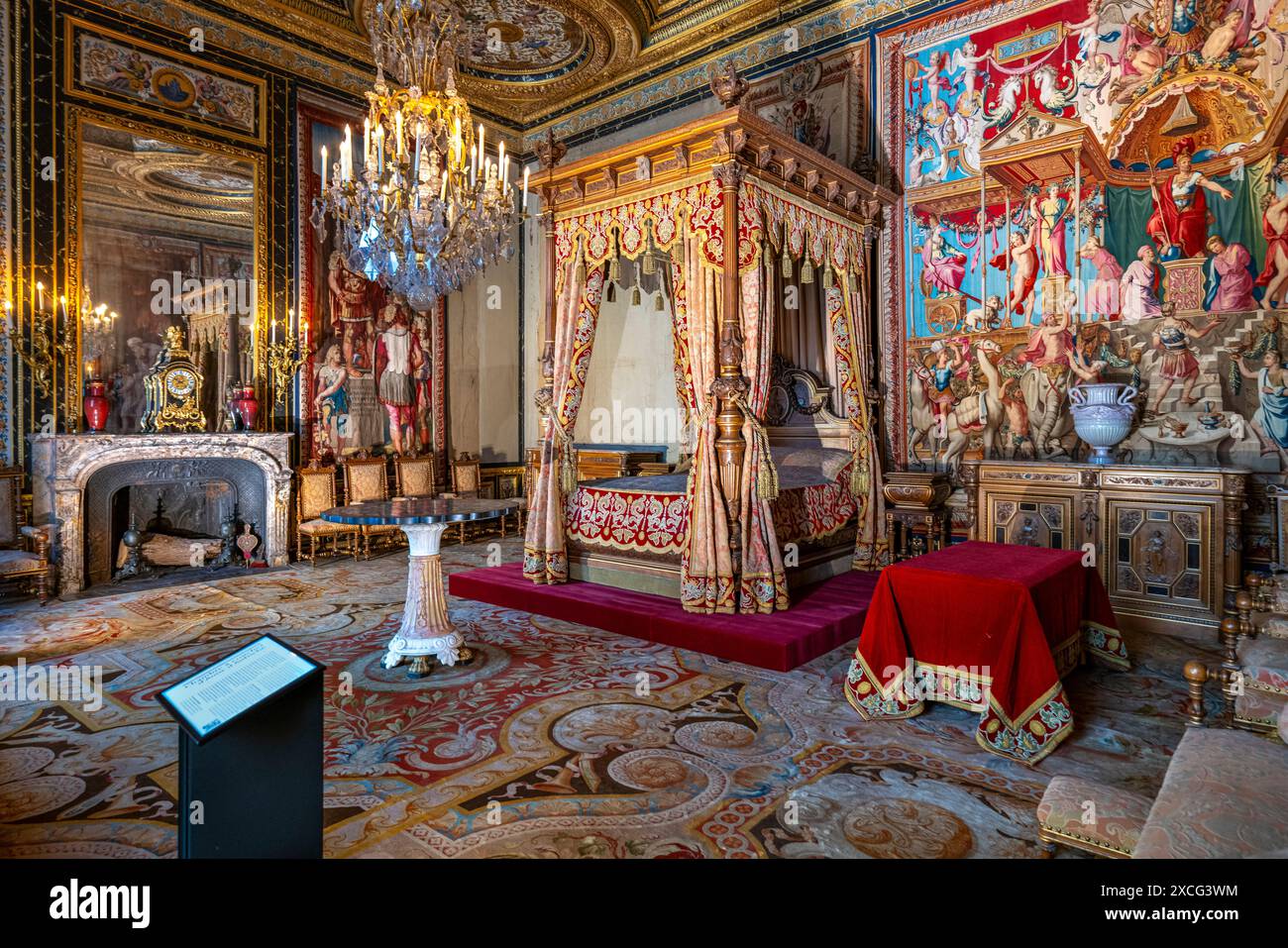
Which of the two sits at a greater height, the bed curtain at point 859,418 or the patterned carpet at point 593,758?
the bed curtain at point 859,418

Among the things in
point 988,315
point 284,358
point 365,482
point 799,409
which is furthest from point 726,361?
point 284,358

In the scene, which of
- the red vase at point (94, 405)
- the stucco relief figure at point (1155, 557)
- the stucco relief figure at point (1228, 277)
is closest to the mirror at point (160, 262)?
the red vase at point (94, 405)

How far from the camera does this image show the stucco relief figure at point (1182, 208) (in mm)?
5812

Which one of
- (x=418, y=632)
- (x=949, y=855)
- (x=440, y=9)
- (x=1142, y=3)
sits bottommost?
(x=949, y=855)

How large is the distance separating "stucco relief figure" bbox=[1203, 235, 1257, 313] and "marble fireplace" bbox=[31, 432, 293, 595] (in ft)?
31.5

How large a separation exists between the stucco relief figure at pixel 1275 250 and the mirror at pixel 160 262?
1017 centimetres

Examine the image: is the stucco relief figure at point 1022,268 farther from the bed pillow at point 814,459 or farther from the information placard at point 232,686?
the information placard at point 232,686

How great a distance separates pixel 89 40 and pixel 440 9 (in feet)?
16.8

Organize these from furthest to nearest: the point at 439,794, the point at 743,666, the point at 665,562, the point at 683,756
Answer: the point at 665,562 → the point at 743,666 → the point at 683,756 → the point at 439,794
